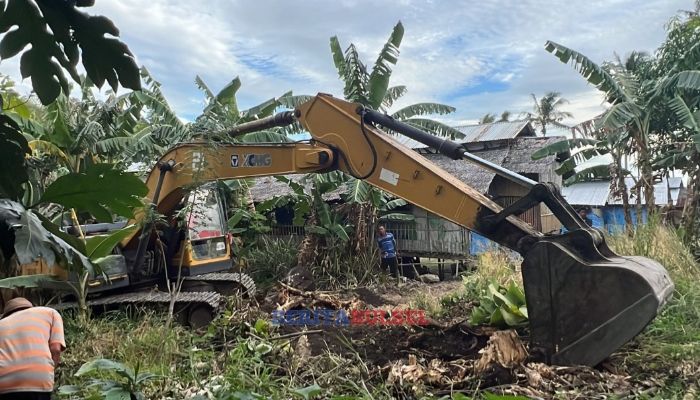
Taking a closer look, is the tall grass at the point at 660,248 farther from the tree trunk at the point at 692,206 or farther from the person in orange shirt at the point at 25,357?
the person in orange shirt at the point at 25,357

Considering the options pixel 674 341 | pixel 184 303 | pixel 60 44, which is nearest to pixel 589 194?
pixel 674 341

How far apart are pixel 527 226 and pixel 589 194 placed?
17.2 meters

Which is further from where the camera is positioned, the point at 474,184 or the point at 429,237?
the point at 474,184

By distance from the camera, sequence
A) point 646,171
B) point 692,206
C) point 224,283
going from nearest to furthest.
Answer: point 224,283 < point 692,206 < point 646,171

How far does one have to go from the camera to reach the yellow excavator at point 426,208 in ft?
13.9

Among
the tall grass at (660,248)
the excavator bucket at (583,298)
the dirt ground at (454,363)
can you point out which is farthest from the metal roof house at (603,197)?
the excavator bucket at (583,298)

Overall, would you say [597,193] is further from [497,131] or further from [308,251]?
[308,251]

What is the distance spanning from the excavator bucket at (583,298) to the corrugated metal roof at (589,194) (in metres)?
15.8

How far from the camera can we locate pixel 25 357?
374cm

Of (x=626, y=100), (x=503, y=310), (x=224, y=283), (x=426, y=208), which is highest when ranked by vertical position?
(x=626, y=100)

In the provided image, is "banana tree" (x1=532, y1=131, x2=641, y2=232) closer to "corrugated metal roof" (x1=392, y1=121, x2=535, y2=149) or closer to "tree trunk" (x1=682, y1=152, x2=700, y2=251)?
"tree trunk" (x1=682, y1=152, x2=700, y2=251)

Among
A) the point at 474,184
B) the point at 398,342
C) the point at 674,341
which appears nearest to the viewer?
the point at 674,341

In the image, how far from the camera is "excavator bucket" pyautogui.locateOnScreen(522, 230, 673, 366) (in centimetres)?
412

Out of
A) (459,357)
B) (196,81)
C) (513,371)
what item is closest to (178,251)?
(459,357)
